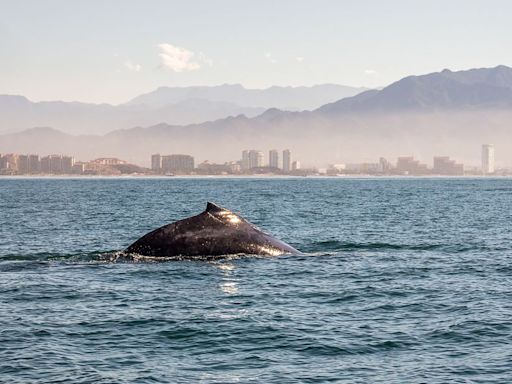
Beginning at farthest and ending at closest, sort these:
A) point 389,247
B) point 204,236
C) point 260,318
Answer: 1. point 389,247
2. point 204,236
3. point 260,318

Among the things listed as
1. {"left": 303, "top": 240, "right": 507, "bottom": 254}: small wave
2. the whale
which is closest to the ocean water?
the whale

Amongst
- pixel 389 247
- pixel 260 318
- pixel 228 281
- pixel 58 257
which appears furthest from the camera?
pixel 389 247

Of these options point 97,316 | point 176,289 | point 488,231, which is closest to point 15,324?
point 97,316

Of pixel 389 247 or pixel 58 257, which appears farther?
pixel 389 247

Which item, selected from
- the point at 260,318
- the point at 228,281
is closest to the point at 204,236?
the point at 228,281

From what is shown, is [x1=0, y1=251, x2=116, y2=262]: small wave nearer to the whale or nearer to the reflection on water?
the whale

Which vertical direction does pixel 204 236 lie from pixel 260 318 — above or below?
above

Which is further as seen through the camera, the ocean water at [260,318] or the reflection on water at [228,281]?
the reflection on water at [228,281]

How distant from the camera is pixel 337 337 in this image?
63.9 ft

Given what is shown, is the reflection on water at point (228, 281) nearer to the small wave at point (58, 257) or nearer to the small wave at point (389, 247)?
the small wave at point (58, 257)

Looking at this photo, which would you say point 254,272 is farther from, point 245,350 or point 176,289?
point 245,350

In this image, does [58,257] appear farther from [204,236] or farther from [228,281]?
[228,281]

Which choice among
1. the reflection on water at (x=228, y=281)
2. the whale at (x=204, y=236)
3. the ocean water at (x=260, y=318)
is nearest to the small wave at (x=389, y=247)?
the ocean water at (x=260, y=318)

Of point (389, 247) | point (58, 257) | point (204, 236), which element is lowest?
point (389, 247)
